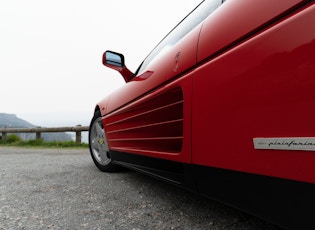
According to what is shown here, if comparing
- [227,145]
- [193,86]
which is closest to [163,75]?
[193,86]

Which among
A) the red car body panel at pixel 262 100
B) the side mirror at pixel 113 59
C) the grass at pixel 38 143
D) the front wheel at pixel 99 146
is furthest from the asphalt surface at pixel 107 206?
the grass at pixel 38 143

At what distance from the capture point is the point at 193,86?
1.15m

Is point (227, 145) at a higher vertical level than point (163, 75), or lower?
lower

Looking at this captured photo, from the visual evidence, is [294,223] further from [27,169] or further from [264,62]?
[27,169]

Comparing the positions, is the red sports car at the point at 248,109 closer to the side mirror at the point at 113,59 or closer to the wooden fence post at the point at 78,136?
the side mirror at the point at 113,59

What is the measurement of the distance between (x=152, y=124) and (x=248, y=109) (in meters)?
0.82

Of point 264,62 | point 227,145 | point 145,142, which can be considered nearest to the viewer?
point 264,62

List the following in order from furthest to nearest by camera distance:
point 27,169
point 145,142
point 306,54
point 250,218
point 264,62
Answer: point 27,169 → point 145,142 → point 250,218 → point 264,62 → point 306,54

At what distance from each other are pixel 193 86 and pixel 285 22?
1.53ft

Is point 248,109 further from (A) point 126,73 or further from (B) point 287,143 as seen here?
(A) point 126,73

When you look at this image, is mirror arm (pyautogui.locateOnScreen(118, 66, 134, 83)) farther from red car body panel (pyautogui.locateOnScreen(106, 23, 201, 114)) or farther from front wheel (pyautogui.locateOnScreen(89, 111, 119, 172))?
front wheel (pyautogui.locateOnScreen(89, 111, 119, 172))

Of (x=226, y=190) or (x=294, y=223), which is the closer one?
(x=294, y=223)

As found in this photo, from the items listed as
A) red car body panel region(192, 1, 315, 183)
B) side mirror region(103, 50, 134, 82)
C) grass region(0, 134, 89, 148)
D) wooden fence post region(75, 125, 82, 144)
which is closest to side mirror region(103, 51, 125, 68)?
side mirror region(103, 50, 134, 82)

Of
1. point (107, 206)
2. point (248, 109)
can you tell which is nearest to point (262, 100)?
point (248, 109)
